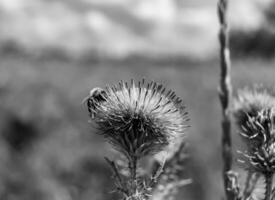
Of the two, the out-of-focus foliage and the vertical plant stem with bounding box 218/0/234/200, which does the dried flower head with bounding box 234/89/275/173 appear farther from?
the out-of-focus foliage

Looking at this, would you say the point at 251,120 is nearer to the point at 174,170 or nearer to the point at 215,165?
the point at 174,170

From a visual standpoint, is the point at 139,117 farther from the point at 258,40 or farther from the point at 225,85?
the point at 258,40

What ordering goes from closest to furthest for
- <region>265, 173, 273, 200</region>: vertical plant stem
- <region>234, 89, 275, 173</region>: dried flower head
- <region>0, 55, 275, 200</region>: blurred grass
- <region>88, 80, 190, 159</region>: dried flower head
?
1. <region>265, 173, 273, 200</region>: vertical plant stem
2. <region>234, 89, 275, 173</region>: dried flower head
3. <region>88, 80, 190, 159</region>: dried flower head
4. <region>0, 55, 275, 200</region>: blurred grass

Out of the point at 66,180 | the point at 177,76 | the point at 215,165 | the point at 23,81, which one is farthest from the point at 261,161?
the point at 177,76

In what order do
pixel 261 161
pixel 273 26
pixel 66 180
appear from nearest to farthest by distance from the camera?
pixel 261 161 < pixel 66 180 < pixel 273 26

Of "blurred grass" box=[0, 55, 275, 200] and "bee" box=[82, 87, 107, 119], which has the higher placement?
"blurred grass" box=[0, 55, 275, 200]

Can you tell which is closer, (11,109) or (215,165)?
(215,165)

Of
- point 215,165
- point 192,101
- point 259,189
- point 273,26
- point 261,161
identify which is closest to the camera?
point 261,161

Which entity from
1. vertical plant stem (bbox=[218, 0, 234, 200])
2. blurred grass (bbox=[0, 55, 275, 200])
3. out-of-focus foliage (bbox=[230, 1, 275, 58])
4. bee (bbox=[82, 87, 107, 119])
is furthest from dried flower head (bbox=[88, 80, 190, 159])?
out-of-focus foliage (bbox=[230, 1, 275, 58])
